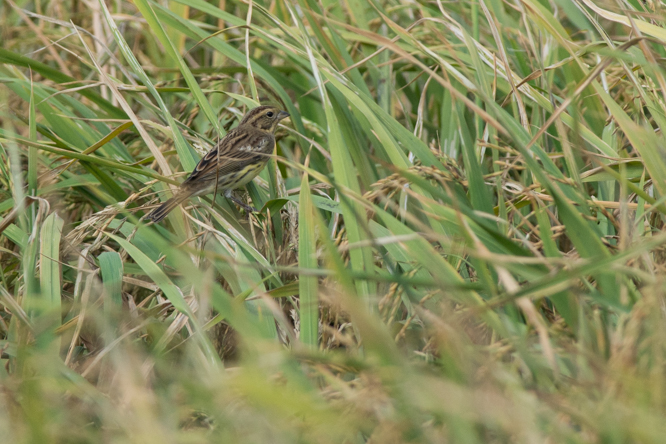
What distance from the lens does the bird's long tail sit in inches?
119

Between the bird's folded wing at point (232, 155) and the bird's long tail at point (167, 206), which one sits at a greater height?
the bird's folded wing at point (232, 155)

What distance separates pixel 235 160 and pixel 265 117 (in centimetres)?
74

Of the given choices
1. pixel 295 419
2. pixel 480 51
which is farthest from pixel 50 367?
pixel 480 51

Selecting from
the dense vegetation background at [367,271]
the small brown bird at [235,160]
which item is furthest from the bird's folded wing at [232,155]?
→ the dense vegetation background at [367,271]

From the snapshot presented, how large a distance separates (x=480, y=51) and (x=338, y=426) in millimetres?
2305

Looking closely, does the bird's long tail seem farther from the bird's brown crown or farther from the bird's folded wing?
the bird's brown crown

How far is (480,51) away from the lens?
3.34 meters

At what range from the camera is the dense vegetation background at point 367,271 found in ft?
5.42

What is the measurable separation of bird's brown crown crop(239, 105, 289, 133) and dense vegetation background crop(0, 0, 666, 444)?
0.19 meters

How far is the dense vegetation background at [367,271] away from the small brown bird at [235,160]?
10 cm

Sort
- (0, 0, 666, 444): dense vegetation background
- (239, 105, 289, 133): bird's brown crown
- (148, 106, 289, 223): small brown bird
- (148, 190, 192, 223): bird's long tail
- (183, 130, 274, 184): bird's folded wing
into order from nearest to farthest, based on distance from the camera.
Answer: (0, 0, 666, 444): dense vegetation background
(148, 190, 192, 223): bird's long tail
(148, 106, 289, 223): small brown bird
(183, 130, 274, 184): bird's folded wing
(239, 105, 289, 133): bird's brown crown

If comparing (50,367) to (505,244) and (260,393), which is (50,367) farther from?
(505,244)

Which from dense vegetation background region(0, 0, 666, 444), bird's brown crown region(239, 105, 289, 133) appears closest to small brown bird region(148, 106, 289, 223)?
bird's brown crown region(239, 105, 289, 133)

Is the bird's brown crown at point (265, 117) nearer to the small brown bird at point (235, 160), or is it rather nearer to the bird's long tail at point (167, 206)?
the small brown bird at point (235, 160)
